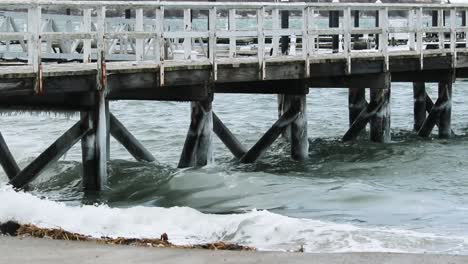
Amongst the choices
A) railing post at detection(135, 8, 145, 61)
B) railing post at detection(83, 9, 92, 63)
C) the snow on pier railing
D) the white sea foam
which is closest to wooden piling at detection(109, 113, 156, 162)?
the snow on pier railing

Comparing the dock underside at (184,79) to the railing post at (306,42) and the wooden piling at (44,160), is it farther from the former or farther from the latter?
the wooden piling at (44,160)

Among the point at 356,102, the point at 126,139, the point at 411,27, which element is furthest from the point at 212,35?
the point at 356,102

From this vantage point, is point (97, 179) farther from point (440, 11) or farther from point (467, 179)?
point (440, 11)

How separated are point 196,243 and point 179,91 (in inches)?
232

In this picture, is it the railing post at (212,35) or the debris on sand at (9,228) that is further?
the railing post at (212,35)

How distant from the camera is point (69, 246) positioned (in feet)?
33.9

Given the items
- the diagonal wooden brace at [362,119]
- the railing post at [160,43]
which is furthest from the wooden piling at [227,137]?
the railing post at [160,43]

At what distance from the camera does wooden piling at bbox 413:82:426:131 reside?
2562 centimetres

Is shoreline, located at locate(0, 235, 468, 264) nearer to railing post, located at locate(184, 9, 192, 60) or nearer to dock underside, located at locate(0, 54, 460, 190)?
dock underside, located at locate(0, 54, 460, 190)

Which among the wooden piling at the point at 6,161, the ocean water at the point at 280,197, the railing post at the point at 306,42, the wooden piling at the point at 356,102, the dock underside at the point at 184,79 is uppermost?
the railing post at the point at 306,42

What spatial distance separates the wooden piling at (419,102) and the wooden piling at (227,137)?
7121 mm

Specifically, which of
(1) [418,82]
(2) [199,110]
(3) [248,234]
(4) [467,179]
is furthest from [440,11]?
(3) [248,234]

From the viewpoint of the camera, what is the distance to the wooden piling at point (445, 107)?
24203 millimetres

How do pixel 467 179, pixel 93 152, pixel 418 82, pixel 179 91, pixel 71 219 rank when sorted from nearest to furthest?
pixel 71 219
pixel 93 152
pixel 179 91
pixel 467 179
pixel 418 82
